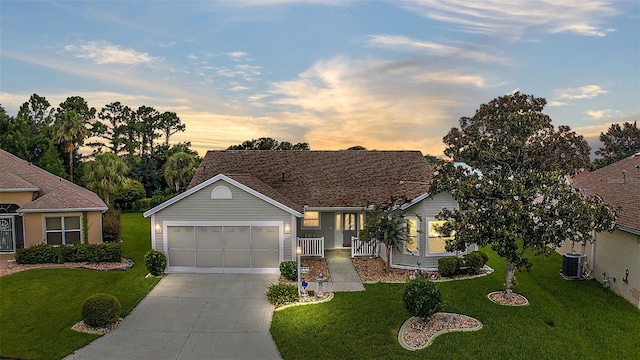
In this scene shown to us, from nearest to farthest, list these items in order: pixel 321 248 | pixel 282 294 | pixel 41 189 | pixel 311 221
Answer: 1. pixel 282 294
2. pixel 41 189
3. pixel 321 248
4. pixel 311 221

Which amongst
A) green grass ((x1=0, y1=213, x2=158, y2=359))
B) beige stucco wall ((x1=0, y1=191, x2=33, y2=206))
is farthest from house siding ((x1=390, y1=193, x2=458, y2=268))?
beige stucco wall ((x1=0, y1=191, x2=33, y2=206))

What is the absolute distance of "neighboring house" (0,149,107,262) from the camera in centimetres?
1753

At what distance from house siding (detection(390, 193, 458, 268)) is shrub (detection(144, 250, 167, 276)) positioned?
10.1m

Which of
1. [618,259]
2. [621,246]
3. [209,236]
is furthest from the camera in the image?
[209,236]

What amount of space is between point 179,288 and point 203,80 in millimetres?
11777

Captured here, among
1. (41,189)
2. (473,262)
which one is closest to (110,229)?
(41,189)

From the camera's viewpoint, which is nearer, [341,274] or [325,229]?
[341,274]

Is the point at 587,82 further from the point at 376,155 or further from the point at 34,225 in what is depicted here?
the point at 34,225

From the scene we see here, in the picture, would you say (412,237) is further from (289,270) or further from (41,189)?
(41,189)

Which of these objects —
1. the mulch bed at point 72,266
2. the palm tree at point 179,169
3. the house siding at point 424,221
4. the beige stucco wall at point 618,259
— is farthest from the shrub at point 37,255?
the palm tree at point 179,169

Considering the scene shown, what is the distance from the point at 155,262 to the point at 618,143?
153 feet

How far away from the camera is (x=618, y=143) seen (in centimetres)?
4009

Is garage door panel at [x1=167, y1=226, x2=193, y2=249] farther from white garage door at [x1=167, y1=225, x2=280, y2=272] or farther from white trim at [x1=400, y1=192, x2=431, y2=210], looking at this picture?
white trim at [x1=400, y1=192, x2=431, y2=210]

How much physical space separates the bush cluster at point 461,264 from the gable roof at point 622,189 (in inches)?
194
